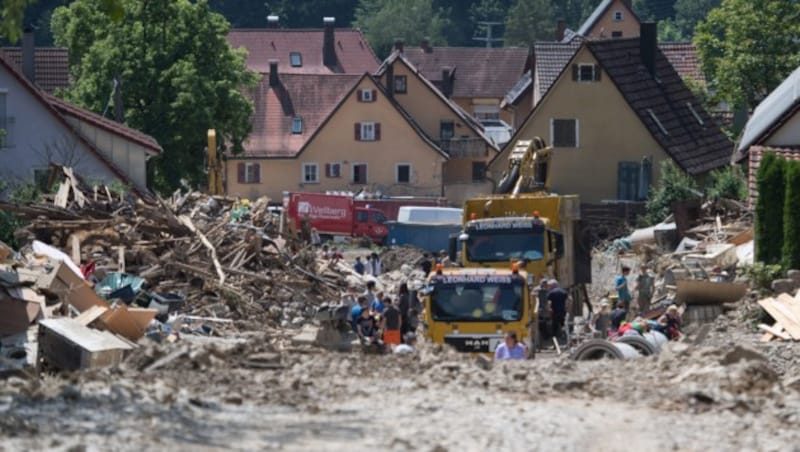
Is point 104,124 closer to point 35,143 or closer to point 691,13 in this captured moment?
point 35,143

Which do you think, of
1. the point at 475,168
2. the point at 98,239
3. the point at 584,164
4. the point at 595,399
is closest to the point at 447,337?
the point at 595,399

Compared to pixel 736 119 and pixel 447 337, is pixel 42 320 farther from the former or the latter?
pixel 736 119

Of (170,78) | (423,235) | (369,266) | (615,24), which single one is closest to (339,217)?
(423,235)

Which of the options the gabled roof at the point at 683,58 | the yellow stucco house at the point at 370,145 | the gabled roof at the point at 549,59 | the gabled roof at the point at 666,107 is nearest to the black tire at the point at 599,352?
the gabled roof at the point at 666,107

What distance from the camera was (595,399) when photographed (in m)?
18.2

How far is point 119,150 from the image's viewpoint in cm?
5153

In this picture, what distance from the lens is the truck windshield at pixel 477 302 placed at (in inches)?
1083

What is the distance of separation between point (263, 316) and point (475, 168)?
50.4 meters

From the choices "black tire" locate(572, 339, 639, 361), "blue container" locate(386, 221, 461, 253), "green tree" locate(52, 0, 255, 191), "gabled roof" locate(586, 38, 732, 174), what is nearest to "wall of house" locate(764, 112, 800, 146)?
"blue container" locate(386, 221, 461, 253)

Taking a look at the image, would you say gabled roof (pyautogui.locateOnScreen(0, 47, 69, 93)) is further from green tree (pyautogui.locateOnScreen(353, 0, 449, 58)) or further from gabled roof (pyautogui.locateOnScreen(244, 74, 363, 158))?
green tree (pyautogui.locateOnScreen(353, 0, 449, 58))

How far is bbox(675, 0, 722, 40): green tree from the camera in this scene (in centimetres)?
Answer: 15912

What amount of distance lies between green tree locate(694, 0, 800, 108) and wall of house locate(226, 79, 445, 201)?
1721 cm

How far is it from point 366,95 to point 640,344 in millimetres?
55925

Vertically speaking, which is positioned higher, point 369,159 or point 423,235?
point 369,159
